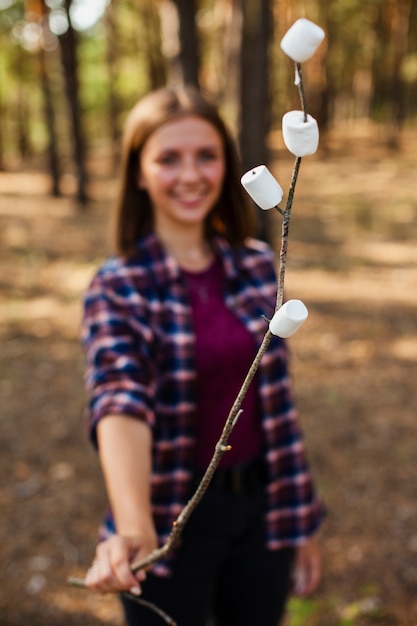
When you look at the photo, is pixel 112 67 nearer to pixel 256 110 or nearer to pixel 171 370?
pixel 256 110

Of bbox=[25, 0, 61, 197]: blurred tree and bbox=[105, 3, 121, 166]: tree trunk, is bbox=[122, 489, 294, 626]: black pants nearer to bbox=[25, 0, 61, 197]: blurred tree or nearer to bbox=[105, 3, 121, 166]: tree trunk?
bbox=[25, 0, 61, 197]: blurred tree

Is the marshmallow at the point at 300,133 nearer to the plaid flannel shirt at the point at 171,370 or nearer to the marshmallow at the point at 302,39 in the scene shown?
the marshmallow at the point at 302,39

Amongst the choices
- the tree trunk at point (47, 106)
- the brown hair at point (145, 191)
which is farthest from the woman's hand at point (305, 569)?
the tree trunk at point (47, 106)

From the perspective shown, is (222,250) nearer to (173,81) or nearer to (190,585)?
(190,585)

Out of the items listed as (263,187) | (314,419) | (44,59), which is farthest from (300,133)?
(44,59)

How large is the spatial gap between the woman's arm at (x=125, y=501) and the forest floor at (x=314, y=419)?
2042 millimetres

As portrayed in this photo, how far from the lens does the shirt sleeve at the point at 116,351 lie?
142cm

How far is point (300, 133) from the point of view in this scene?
0.53 m

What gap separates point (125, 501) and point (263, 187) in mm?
944

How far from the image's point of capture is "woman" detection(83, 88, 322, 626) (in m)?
1.60

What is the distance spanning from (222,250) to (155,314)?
41 cm

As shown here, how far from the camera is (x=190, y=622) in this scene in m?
1.80

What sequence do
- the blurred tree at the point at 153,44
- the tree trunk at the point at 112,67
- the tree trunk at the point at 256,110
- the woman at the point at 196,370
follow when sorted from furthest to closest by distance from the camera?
the blurred tree at the point at 153,44
the tree trunk at the point at 112,67
the tree trunk at the point at 256,110
the woman at the point at 196,370

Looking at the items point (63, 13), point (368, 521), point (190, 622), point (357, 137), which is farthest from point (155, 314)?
point (357, 137)
